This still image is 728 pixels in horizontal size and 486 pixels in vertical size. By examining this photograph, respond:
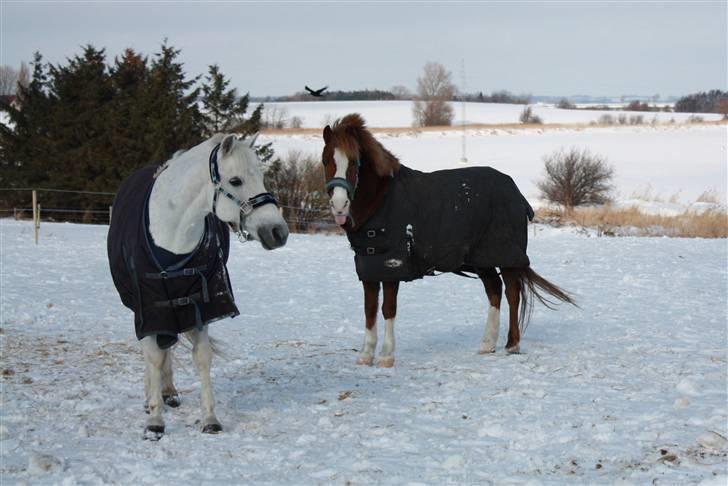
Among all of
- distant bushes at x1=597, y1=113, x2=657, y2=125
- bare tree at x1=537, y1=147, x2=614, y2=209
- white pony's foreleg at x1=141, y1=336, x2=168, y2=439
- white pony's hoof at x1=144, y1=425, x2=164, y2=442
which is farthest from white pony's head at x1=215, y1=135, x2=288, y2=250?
distant bushes at x1=597, y1=113, x2=657, y2=125

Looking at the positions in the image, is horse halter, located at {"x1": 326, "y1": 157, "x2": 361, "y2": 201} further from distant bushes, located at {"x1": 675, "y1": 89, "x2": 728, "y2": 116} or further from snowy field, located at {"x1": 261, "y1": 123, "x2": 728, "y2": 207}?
distant bushes, located at {"x1": 675, "y1": 89, "x2": 728, "y2": 116}

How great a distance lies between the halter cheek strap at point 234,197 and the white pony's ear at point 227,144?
0.11m

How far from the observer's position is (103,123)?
2502cm

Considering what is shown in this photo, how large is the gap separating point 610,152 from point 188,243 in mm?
38048

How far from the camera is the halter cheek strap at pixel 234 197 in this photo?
425 cm

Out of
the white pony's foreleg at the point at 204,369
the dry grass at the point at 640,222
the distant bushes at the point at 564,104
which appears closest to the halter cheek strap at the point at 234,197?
the white pony's foreleg at the point at 204,369

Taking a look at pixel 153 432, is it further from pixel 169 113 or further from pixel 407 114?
pixel 407 114

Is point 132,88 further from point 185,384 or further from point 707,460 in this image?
point 707,460

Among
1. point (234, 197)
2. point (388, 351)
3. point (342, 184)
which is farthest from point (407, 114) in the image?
point (234, 197)

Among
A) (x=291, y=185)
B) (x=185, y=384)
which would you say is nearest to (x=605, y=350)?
(x=185, y=384)

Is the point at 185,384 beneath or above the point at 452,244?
beneath

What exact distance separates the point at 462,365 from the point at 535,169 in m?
29.2

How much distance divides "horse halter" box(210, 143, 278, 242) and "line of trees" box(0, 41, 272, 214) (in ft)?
61.7

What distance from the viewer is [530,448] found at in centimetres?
412
